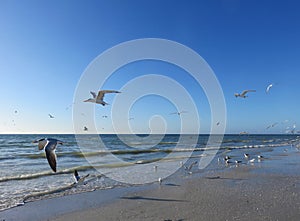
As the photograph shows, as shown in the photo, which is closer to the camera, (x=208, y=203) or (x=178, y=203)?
(x=208, y=203)

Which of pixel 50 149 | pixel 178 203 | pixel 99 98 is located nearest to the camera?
pixel 50 149

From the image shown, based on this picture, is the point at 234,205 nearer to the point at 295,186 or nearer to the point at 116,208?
the point at 116,208

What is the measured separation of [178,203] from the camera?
812 centimetres

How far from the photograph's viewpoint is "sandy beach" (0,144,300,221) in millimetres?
6953

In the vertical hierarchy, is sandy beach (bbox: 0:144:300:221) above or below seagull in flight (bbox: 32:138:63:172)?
below

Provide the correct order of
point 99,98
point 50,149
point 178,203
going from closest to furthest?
point 50,149 < point 178,203 < point 99,98

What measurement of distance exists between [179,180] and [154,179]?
1098 millimetres

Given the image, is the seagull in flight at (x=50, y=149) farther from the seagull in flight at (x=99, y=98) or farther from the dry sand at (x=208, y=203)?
the seagull in flight at (x=99, y=98)

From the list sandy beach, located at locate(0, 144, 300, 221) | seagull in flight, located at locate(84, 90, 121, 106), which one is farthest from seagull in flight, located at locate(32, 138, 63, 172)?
seagull in flight, located at locate(84, 90, 121, 106)

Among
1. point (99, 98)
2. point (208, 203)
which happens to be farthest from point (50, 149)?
point (208, 203)

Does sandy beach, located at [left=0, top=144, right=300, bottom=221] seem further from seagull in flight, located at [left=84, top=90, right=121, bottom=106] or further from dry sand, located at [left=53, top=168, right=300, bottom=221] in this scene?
seagull in flight, located at [left=84, top=90, right=121, bottom=106]

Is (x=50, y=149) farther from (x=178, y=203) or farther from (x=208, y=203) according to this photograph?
(x=208, y=203)

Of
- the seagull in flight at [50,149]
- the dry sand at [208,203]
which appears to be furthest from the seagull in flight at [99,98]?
Answer: the dry sand at [208,203]

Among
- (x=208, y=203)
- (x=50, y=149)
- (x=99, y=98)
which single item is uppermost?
(x=99, y=98)
